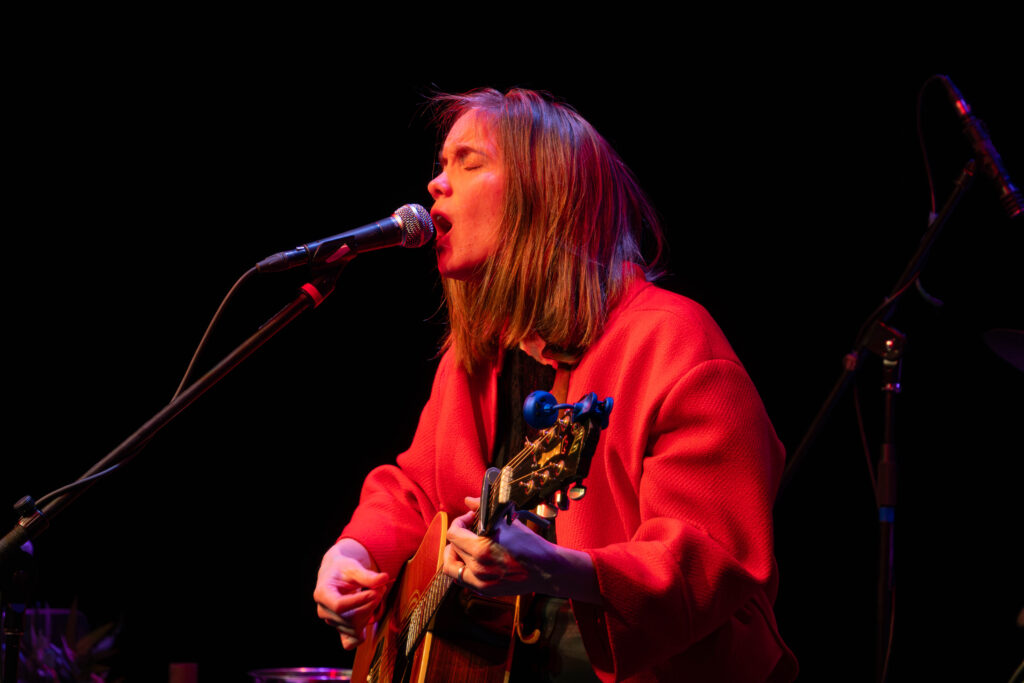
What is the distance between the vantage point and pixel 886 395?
2820mm

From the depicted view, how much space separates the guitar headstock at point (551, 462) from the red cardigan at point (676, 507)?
5.8 inches

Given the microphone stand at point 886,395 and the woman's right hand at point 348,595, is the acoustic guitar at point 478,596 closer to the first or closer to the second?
the woman's right hand at point 348,595

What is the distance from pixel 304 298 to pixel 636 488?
0.89 metres

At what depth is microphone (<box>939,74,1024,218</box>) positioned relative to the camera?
2.68 metres

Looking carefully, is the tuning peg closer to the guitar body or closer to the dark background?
the guitar body

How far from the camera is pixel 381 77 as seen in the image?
4.06 metres

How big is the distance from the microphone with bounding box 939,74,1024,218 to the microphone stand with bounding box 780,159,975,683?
0.05 meters

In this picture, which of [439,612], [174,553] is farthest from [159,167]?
[439,612]

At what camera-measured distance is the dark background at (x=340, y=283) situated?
11.0 feet

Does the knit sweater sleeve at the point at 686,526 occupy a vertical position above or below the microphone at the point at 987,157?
below

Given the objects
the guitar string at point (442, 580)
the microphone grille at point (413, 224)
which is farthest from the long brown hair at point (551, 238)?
the guitar string at point (442, 580)

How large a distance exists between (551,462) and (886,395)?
1732 mm

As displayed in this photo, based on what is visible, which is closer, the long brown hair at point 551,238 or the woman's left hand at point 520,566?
the woman's left hand at point 520,566

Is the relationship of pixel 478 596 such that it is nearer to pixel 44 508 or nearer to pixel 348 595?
pixel 348 595
